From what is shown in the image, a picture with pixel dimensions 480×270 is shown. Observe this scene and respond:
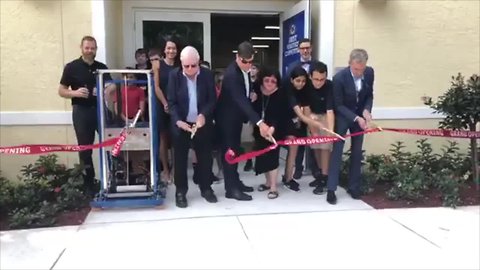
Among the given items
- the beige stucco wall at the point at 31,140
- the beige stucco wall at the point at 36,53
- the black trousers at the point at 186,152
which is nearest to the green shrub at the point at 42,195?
the beige stucco wall at the point at 31,140

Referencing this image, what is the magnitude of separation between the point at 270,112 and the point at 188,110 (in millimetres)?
1003

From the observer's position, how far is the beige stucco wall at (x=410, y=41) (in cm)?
688

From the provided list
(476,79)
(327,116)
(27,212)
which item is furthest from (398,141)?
(27,212)

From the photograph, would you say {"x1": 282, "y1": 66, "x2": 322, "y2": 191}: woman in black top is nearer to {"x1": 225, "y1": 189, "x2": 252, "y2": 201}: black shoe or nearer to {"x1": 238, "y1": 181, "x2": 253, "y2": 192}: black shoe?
{"x1": 238, "y1": 181, "x2": 253, "y2": 192}: black shoe

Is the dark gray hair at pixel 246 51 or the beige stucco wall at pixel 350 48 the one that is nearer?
the dark gray hair at pixel 246 51

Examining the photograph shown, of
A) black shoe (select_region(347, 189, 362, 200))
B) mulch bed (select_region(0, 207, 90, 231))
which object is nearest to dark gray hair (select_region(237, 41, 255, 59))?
black shoe (select_region(347, 189, 362, 200))

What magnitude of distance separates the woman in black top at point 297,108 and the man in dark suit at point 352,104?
38 cm

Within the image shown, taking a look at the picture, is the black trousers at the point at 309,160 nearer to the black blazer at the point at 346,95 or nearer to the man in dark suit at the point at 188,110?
the black blazer at the point at 346,95

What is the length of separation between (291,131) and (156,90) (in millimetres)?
1775

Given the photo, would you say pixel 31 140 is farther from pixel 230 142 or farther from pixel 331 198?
pixel 331 198

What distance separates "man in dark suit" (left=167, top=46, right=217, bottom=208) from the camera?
504 centimetres

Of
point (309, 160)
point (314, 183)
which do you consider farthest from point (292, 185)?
point (309, 160)

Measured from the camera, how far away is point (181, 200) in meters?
5.20

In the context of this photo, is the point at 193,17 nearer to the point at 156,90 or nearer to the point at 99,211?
the point at 156,90
